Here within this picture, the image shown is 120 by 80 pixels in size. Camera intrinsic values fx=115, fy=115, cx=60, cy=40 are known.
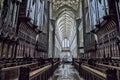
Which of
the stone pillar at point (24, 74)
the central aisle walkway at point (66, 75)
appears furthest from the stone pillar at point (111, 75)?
the central aisle walkway at point (66, 75)

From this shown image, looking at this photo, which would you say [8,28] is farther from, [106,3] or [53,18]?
[53,18]

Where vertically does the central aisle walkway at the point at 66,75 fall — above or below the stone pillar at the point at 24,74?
below

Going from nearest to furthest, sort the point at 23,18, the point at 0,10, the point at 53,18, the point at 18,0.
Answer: the point at 0,10
the point at 18,0
the point at 23,18
the point at 53,18

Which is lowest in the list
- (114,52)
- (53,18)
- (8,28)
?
(114,52)

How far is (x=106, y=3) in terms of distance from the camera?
28.6 ft

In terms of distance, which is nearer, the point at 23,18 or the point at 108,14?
the point at 108,14

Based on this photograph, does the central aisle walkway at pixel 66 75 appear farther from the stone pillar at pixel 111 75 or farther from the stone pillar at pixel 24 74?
the stone pillar at pixel 111 75

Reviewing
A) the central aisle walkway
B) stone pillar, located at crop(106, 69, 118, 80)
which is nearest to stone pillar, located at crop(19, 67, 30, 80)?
stone pillar, located at crop(106, 69, 118, 80)

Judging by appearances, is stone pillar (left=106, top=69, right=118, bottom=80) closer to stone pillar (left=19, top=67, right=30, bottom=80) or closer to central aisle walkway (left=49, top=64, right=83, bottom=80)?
stone pillar (left=19, top=67, right=30, bottom=80)

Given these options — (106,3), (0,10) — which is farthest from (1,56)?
(106,3)

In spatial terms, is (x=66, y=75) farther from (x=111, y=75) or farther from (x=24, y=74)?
(x=111, y=75)

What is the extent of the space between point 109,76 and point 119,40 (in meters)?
5.28

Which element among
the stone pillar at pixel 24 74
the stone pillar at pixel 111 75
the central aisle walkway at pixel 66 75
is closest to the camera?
the stone pillar at pixel 111 75

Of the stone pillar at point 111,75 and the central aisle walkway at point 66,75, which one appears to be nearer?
the stone pillar at point 111,75
